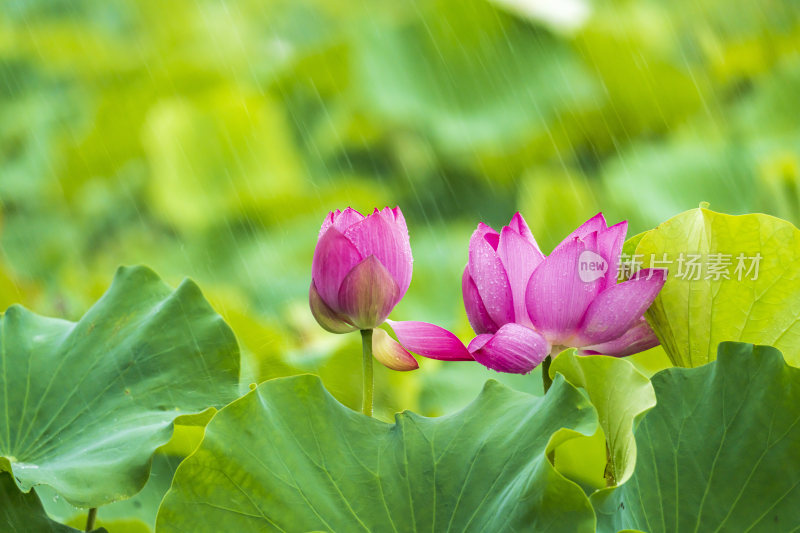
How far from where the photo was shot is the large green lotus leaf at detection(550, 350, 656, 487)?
1.05 feet

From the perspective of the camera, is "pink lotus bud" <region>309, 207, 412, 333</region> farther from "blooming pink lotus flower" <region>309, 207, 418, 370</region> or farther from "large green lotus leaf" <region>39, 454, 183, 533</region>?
"large green lotus leaf" <region>39, 454, 183, 533</region>

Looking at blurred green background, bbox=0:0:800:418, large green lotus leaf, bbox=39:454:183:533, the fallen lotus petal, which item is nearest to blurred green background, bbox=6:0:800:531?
blurred green background, bbox=0:0:800:418

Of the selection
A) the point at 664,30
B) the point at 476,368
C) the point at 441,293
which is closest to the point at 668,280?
the point at 476,368

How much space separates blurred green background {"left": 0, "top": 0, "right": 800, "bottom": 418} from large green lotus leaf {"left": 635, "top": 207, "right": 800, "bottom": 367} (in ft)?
3.96

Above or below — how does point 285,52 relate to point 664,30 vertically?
above

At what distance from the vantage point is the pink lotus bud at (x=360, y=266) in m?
0.38

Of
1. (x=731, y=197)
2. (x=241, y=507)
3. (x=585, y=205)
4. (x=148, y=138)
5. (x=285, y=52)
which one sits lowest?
(x=731, y=197)

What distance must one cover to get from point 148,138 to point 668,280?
1.92m

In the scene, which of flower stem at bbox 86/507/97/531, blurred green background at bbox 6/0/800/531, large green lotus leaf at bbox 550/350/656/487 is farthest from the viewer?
blurred green background at bbox 6/0/800/531

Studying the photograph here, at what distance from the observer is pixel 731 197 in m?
1.75

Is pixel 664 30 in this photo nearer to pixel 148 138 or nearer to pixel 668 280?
pixel 148 138

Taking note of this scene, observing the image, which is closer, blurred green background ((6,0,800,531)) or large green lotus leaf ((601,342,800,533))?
large green lotus leaf ((601,342,800,533))

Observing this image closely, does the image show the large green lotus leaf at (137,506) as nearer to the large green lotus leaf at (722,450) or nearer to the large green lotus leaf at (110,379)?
the large green lotus leaf at (110,379)

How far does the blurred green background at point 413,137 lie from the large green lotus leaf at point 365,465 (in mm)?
1240
